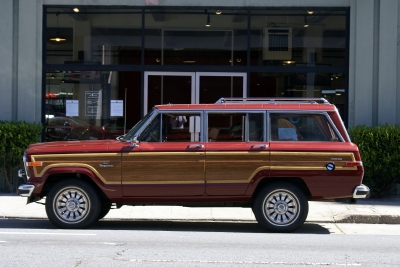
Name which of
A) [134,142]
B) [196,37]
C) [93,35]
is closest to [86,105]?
[93,35]

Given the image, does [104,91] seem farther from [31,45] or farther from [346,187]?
[346,187]

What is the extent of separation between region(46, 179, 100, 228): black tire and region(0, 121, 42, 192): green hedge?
4.21 metres

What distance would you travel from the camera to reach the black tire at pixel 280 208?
9930 millimetres

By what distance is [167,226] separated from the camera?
11023 mm

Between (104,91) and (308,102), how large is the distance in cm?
611

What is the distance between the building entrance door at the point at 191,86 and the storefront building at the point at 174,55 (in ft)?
0.08

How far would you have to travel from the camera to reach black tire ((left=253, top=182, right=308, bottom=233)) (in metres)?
9.93

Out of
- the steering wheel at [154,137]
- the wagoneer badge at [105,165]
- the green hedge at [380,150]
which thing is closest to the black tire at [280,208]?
the steering wheel at [154,137]

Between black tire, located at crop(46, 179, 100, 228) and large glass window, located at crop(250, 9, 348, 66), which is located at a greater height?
large glass window, located at crop(250, 9, 348, 66)

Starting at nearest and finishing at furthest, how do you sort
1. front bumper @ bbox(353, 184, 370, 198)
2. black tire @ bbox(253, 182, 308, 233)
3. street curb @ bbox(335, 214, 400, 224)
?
front bumper @ bbox(353, 184, 370, 198)
black tire @ bbox(253, 182, 308, 233)
street curb @ bbox(335, 214, 400, 224)

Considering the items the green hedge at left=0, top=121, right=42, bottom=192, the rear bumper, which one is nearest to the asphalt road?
the rear bumper

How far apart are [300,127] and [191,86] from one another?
17.6ft

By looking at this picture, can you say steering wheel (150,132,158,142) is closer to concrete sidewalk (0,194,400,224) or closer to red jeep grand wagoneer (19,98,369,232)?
red jeep grand wagoneer (19,98,369,232)

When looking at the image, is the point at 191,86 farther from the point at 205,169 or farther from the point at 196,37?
the point at 205,169
